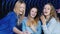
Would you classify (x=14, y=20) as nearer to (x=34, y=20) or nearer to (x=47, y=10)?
(x=34, y=20)

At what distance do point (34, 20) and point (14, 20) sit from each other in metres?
0.30

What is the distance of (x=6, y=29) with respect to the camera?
246cm

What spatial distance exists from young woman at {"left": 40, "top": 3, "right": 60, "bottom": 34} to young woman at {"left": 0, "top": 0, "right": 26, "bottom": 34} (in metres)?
0.29

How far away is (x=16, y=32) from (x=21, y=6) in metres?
0.34

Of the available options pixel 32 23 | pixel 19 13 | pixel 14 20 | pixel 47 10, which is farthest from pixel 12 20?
pixel 47 10

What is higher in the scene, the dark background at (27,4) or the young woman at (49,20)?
the dark background at (27,4)

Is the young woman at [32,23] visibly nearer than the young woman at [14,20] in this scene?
No

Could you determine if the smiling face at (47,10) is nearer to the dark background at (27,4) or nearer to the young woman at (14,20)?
the dark background at (27,4)

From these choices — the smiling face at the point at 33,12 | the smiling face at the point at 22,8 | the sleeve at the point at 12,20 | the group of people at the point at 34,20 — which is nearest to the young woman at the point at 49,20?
the group of people at the point at 34,20

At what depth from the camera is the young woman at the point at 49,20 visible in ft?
8.48

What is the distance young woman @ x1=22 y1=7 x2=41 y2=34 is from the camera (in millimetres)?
2611

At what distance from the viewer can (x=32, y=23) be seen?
2.63 m

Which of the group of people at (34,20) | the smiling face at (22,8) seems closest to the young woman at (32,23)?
the group of people at (34,20)

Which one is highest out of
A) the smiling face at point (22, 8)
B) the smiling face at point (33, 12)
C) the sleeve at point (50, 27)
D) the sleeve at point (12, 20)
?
the smiling face at point (22, 8)
